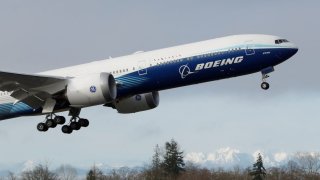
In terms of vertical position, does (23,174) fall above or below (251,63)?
above

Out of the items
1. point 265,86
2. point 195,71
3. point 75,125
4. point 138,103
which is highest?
point 195,71

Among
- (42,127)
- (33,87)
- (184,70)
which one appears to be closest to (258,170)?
(42,127)

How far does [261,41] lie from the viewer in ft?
162

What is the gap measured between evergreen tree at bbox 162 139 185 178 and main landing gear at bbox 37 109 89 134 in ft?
331

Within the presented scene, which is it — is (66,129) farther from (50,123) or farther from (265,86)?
(265,86)

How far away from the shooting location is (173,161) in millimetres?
158750

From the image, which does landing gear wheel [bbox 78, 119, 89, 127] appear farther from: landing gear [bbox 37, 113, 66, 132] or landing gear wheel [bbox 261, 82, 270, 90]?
landing gear wheel [bbox 261, 82, 270, 90]

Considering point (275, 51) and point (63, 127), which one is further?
point (63, 127)

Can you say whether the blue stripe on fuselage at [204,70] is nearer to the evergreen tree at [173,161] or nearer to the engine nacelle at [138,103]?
the engine nacelle at [138,103]

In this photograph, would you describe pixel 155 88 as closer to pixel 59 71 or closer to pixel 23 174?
pixel 59 71

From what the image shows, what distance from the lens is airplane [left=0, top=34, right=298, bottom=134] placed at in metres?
48.9

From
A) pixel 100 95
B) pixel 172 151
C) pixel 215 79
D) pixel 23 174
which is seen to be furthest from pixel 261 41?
pixel 23 174

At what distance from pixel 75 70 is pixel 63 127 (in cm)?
518

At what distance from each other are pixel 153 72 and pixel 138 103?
7.78 metres
